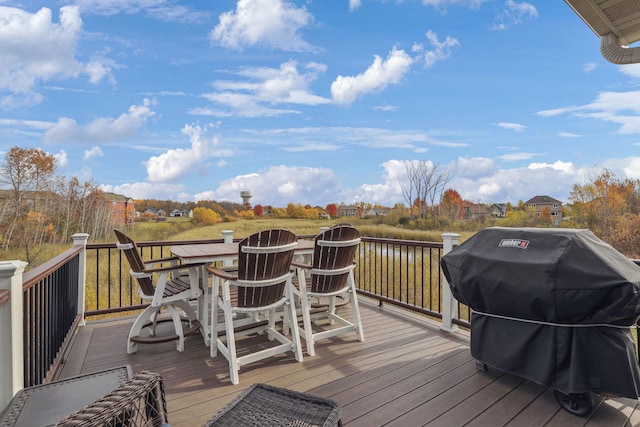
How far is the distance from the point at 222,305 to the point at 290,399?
140cm

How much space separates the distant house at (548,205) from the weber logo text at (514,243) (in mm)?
10731

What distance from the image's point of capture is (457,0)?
7.43 m

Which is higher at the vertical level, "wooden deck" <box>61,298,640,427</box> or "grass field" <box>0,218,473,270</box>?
"grass field" <box>0,218,473,270</box>

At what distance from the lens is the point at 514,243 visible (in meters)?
2.35

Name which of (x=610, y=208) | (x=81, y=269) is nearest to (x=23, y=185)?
(x=81, y=269)

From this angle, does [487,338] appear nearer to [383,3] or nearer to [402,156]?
[383,3]

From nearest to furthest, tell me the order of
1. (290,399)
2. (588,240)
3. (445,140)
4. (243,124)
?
(290,399) < (588,240) < (243,124) < (445,140)

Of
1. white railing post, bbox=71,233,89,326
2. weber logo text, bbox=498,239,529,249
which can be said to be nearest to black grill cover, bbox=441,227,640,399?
weber logo text, bbox=498,239,529,249

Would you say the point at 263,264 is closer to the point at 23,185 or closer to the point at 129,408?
the point at 129,408

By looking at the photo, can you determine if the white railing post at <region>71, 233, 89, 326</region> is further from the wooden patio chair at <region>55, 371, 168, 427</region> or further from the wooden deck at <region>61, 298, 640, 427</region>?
the wooden patio chair at <region>55, 371, 168, 427</region>

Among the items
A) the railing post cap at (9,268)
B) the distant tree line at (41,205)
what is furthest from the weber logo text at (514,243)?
the distant tree line at (41,205)

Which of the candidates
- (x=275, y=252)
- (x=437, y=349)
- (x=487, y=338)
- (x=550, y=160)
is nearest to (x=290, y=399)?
(x=275, y=252)

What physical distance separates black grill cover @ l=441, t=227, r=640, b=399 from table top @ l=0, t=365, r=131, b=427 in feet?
7.63

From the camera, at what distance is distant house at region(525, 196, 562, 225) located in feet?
36.6
